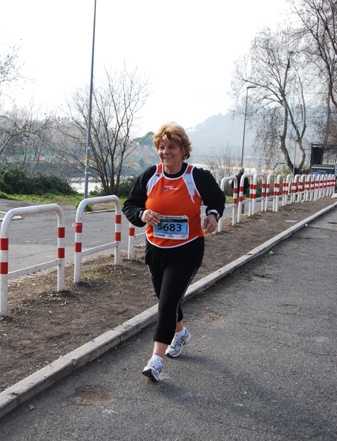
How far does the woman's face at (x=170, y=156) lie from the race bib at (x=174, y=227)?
355 mm

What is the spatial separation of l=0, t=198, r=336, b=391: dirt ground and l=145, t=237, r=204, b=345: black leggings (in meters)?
0.90

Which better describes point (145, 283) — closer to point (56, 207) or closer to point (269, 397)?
point (56, 207)

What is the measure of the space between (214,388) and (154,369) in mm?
442

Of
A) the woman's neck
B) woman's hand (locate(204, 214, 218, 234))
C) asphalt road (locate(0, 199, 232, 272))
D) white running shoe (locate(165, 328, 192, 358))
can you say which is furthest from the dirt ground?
asphalt road (locate(0, 199, 232, 272))

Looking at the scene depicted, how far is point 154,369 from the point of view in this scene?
3953 mm

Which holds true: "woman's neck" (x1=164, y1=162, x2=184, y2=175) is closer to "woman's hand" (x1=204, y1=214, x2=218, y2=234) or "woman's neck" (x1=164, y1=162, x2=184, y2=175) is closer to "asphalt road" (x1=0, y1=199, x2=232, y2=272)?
"woman's hand" (x1=204, y1=214, x2=218, y2=234)

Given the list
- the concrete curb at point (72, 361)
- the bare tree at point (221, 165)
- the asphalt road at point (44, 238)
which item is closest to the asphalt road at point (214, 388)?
the concrete curb at point (72, 361)

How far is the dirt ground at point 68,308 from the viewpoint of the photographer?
4.33 m

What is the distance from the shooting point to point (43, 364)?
412 cm

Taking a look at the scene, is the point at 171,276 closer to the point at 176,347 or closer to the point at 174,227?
the point at 174,227

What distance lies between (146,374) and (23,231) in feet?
37.9

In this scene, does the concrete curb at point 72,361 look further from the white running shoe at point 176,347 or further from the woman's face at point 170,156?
the woman's face at point 170,156

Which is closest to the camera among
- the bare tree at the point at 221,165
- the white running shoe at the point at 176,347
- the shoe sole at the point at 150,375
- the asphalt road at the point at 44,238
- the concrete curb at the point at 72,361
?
the concrete curb at the point at 72,361

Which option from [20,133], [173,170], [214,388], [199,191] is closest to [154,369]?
[214,388]
